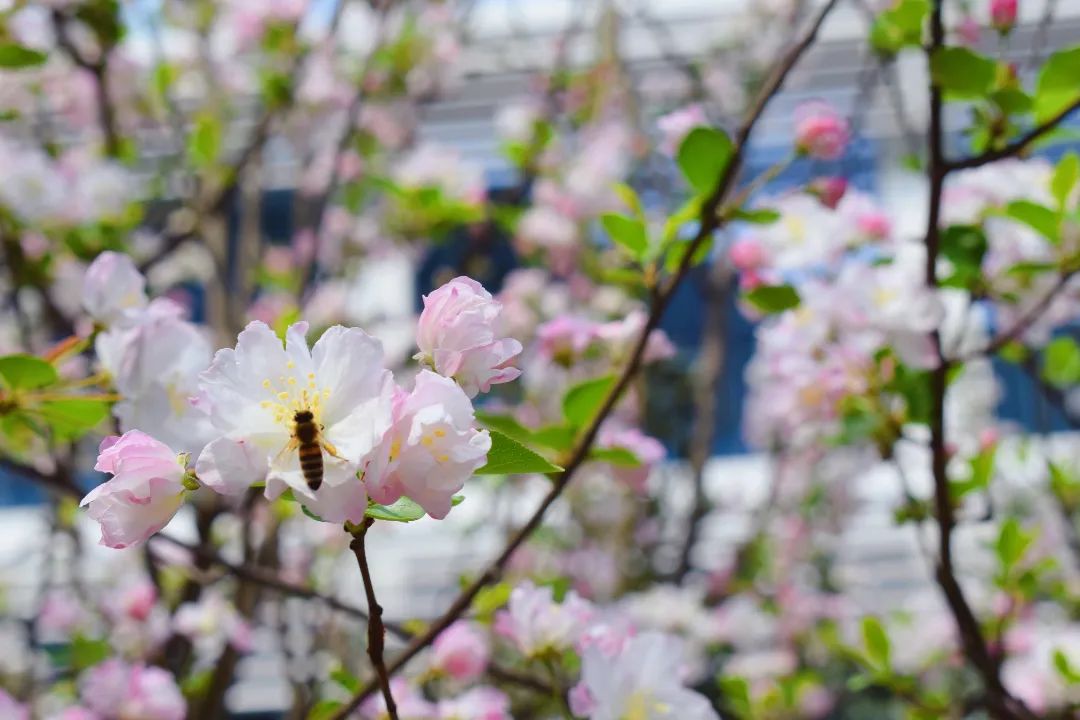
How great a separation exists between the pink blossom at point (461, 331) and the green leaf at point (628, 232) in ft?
1.23

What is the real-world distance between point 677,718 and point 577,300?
2082 millimetres

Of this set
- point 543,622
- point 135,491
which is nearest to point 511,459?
point 135,491

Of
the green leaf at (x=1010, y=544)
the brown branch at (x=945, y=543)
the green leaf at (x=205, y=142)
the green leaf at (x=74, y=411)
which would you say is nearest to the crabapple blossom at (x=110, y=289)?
the green leaf at (x=74, y=411)

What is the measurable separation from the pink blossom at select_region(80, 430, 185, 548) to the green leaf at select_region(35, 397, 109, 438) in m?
0.32

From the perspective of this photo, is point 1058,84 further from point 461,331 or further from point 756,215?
point 461,331

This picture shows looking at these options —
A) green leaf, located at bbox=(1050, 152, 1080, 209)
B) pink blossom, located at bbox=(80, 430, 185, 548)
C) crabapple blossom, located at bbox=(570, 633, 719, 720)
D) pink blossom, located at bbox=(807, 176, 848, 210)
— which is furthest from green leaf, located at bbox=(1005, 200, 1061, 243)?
pink blossom, located at bbox=(80, 430, 185, 548)

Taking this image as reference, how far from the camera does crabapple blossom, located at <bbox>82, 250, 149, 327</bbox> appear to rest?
2.51 feet

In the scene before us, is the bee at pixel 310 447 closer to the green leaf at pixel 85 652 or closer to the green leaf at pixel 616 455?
the green leaf at pixel 616 455

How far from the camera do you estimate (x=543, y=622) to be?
27.3 inches

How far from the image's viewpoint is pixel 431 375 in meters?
0.41

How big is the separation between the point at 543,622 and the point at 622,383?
0.55 ft

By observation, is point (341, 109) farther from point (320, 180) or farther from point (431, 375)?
point (431, 375)

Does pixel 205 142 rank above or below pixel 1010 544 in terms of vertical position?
above

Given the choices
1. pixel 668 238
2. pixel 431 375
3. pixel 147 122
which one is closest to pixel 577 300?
pixel 147 122
